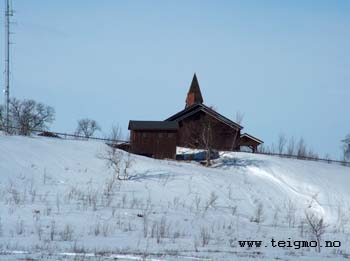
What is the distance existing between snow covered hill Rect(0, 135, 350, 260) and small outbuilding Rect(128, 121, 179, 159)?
12.6ft

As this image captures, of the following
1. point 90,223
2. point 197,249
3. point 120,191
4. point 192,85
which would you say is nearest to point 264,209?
point 120,191

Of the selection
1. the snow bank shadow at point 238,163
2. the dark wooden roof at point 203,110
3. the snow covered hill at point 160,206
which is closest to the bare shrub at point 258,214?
the snow covered hill at point 160,206

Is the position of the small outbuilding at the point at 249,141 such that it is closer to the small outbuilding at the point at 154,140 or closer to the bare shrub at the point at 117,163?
the small outbuilding at the point at 154,140

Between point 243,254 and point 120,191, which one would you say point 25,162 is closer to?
point 120,191

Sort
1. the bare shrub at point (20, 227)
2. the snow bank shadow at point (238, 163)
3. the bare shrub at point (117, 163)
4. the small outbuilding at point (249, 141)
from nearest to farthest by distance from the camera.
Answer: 1. the bare shrub at point (20, 227)
2. the bare shrub at point (117, 163)
3. the snow bank shadow at point (238, 163)
4. the small outbuilding at point (249, 141)

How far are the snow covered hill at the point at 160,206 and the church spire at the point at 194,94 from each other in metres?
22.3

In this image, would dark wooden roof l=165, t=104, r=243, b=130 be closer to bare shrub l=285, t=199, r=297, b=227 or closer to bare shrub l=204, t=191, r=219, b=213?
bare shrub l=285, t=199, r=297, b=227

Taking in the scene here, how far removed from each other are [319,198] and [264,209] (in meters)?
6.38

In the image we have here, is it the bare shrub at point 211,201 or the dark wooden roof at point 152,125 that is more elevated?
the dark wooden roof at point 152,125

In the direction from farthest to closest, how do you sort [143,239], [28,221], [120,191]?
[120,191], [28,221], [143,239]

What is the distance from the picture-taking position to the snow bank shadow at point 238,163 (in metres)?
36.4

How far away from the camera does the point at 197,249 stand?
12.4 meters

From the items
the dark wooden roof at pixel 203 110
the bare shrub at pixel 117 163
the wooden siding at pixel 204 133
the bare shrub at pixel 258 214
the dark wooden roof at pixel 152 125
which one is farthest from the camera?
the dark wooden roof at pixel 203 110

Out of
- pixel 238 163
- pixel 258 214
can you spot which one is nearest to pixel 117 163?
pixel 258 214
